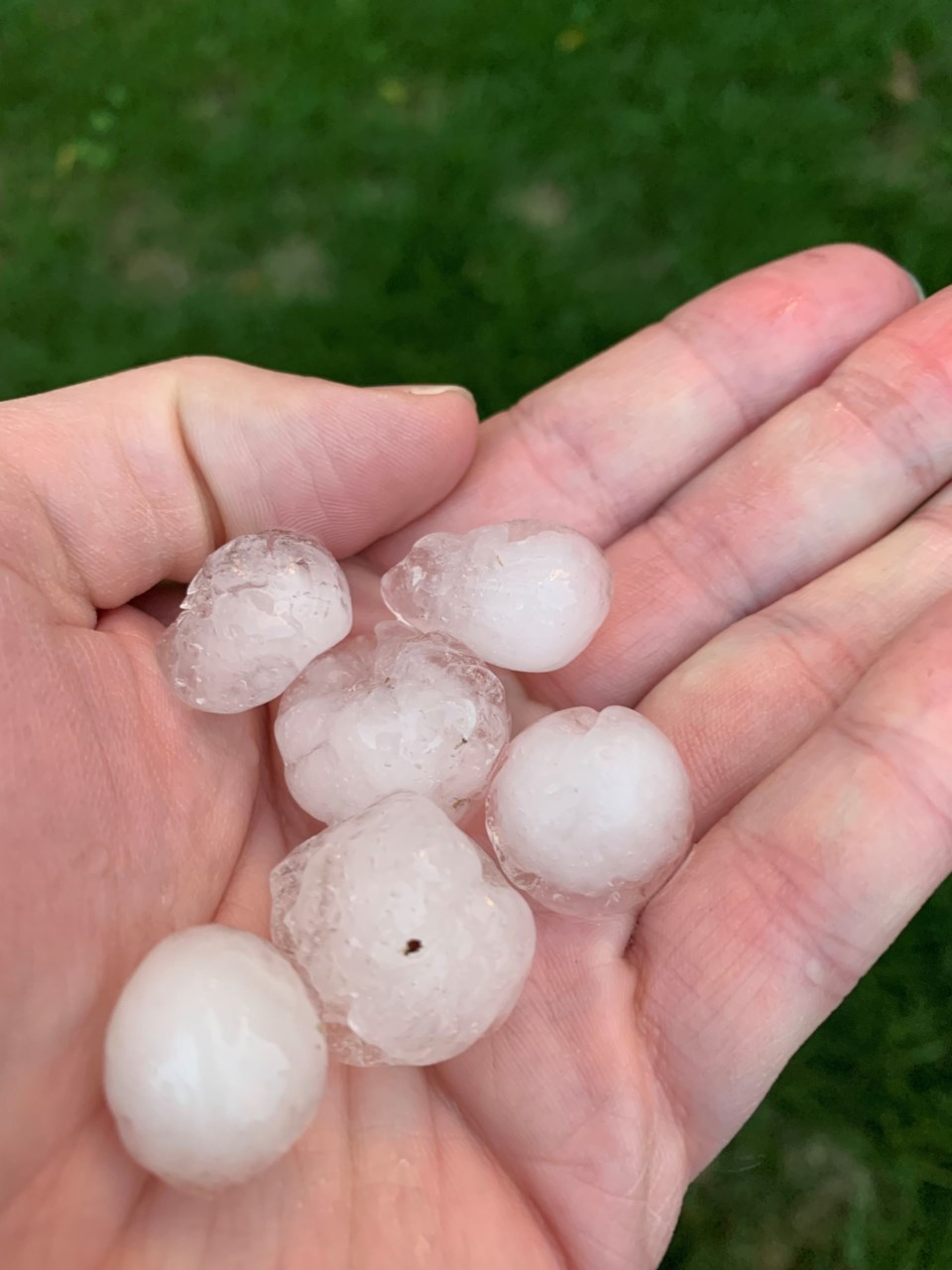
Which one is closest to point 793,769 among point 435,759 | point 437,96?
point 435,759

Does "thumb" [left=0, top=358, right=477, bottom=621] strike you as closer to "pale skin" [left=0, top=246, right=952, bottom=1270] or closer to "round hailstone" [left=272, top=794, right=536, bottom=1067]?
"pale skin" [left=0, top=246, right=952, bottom=1270]

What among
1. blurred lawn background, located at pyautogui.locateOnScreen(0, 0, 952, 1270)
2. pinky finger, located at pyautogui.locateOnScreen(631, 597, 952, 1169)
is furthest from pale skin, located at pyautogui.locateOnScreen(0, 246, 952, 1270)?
blurred lawn background, located at pyautogui.locateOnScreen(0, 0, 952, 1270)

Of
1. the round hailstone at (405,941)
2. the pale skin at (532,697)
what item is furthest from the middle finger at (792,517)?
the round hailstone at (405,941)

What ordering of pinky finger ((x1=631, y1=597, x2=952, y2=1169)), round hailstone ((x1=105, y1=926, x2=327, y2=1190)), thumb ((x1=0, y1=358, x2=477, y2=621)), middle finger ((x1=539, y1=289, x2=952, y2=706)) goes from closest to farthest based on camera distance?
round hailstone ((x1=105, y1=926, x2=327, y2=1190))
pinky finger ((x1=631, y1=597, x2=952, y2=1169))
thumb ((x1=0, y1=358, x2=477, y2=621))
middle finger ((x1=539, y1=289, x2=952, y2=706))

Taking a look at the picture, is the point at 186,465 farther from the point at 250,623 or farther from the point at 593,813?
the point at 593,813

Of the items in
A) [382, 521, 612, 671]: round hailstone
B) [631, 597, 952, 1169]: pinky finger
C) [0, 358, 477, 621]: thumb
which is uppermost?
[0, 358, 477, 621]: thumb

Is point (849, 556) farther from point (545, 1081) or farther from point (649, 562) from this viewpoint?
point (545, 1081)

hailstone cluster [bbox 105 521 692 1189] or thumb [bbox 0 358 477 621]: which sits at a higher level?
thumb [bbox 0 358 477 621]

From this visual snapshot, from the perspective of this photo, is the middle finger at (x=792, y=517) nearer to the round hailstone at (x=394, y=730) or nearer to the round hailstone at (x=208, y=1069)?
the round hailstone at (x=394, y=730)
